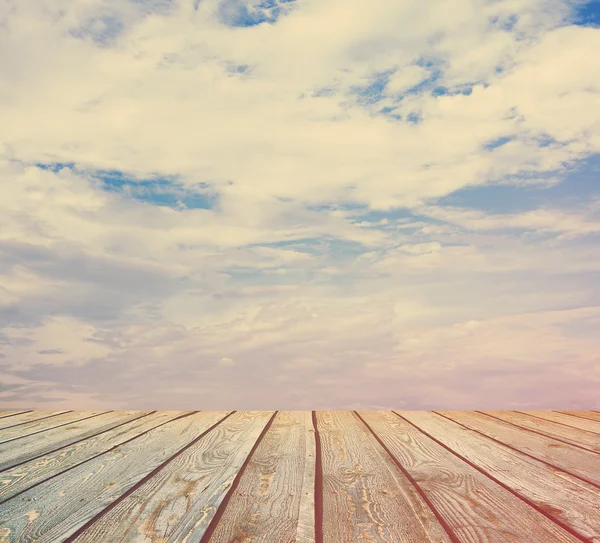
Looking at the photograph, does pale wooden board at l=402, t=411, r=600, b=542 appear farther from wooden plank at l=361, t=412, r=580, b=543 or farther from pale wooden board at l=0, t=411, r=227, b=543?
pale wooden board at l=0, t=411, r=227, b=543

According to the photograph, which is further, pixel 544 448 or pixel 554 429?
pixel 554 429

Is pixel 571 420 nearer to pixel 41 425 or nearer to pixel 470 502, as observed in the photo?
pixel 470 502

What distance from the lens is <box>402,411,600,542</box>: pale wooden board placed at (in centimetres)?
138

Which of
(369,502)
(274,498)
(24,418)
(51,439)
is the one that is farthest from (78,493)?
(24,418)

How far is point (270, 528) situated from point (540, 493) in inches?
35.2

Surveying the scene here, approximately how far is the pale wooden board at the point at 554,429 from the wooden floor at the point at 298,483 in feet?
0.06

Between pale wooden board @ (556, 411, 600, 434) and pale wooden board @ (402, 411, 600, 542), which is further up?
pale wooden board @ (556, 411, 600, 434)

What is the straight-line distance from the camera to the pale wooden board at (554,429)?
2.54 meters

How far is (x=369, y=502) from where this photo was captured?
1.45 m

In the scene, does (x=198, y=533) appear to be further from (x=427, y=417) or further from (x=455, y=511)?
(x=427, y=417)

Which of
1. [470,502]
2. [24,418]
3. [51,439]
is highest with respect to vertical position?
[24,418]

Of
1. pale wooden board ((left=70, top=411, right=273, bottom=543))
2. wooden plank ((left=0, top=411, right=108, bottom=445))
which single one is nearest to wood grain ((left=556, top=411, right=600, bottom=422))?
pale wooden board ((left=70, top=411, right=273, bottom=543))

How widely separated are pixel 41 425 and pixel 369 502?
7.80 feet

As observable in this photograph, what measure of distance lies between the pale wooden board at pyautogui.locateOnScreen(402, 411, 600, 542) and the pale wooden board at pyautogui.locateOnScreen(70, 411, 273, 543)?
919mm
